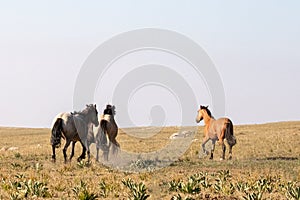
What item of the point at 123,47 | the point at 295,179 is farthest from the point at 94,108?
the point at 295,179

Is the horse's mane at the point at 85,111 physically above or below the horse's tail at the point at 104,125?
above

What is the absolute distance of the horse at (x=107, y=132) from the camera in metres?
22.7

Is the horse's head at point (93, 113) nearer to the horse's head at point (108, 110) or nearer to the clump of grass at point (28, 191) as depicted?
the horse's head at point (108, 110)

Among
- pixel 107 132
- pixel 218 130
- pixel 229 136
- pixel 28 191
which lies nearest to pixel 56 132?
pixel 107 132

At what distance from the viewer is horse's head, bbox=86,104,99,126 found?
906 inches

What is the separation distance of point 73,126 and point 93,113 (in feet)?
5.54

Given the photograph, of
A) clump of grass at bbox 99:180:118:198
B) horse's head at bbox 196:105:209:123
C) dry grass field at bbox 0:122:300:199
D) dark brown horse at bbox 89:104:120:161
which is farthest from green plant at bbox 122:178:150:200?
horse's head at bbox 196:105:209:123

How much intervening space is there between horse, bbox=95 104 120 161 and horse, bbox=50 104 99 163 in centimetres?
40

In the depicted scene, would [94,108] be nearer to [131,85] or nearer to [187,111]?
[131,85]

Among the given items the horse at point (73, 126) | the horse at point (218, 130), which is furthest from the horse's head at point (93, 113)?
the horse at point (218, 130)

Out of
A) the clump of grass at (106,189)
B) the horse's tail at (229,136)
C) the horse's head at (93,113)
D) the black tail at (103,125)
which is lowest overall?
the clump of grass at (106,189)

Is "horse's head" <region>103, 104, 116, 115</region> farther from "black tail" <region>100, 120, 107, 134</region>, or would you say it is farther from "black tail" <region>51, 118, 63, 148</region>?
"black tail" <region>51, 118, 63, 148</region>

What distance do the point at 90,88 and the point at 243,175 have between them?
8014mm

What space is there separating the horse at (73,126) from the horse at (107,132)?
0.40 metres
